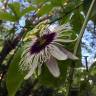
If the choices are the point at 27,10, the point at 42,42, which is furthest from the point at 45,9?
the point at 42,42

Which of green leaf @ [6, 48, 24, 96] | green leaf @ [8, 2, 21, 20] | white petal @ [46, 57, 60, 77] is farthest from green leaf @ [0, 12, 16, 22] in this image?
white petal @ [46, 57, 60, 77]

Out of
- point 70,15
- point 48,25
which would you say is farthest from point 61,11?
point 48,25

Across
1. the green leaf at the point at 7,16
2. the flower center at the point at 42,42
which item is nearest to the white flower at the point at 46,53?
the flower center at the point at 42,42

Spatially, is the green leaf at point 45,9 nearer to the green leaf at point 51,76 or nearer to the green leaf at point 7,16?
the green leaf at point 7,16

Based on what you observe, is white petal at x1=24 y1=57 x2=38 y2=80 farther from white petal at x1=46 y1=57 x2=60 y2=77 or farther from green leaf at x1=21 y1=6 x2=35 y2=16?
green leaf at x1=21 y1=6 x2=35 y2=16

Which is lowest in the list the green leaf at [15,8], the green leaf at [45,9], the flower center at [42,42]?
the flower center at [42,42]

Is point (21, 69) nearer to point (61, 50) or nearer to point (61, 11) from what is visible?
point (61, 50)
